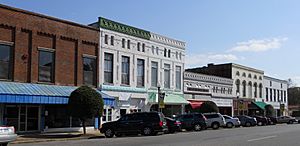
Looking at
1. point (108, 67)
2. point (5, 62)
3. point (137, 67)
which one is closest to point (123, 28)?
point (108, 67)

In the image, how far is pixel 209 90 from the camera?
55.8 metres

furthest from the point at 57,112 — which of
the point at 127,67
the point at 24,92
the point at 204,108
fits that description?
the point at 204,108

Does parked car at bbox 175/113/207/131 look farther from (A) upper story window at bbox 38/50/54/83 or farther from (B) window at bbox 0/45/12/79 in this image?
(B) window at bbox 0/45/12/79

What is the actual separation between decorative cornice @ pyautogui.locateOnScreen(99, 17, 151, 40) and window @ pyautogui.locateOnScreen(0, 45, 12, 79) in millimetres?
9620

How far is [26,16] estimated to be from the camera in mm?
31484

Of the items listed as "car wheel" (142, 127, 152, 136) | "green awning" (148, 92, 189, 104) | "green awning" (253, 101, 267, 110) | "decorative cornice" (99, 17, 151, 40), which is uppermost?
"decorative cornice" (99, 17, 151, 40)

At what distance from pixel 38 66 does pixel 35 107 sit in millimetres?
3102

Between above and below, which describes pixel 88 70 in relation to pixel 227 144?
above

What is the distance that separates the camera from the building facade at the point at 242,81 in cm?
6294

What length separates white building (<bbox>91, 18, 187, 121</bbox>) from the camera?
38406 millimetres

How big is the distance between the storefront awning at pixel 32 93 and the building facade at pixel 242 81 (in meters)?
32.1

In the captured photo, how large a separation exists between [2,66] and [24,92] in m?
2.76

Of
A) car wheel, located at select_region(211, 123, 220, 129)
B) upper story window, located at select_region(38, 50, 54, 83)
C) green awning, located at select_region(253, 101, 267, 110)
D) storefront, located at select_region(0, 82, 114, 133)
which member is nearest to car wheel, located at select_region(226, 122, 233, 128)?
car wheel, located at select_region(211, 123, 220, 129)

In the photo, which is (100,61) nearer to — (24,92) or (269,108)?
(24,92)
